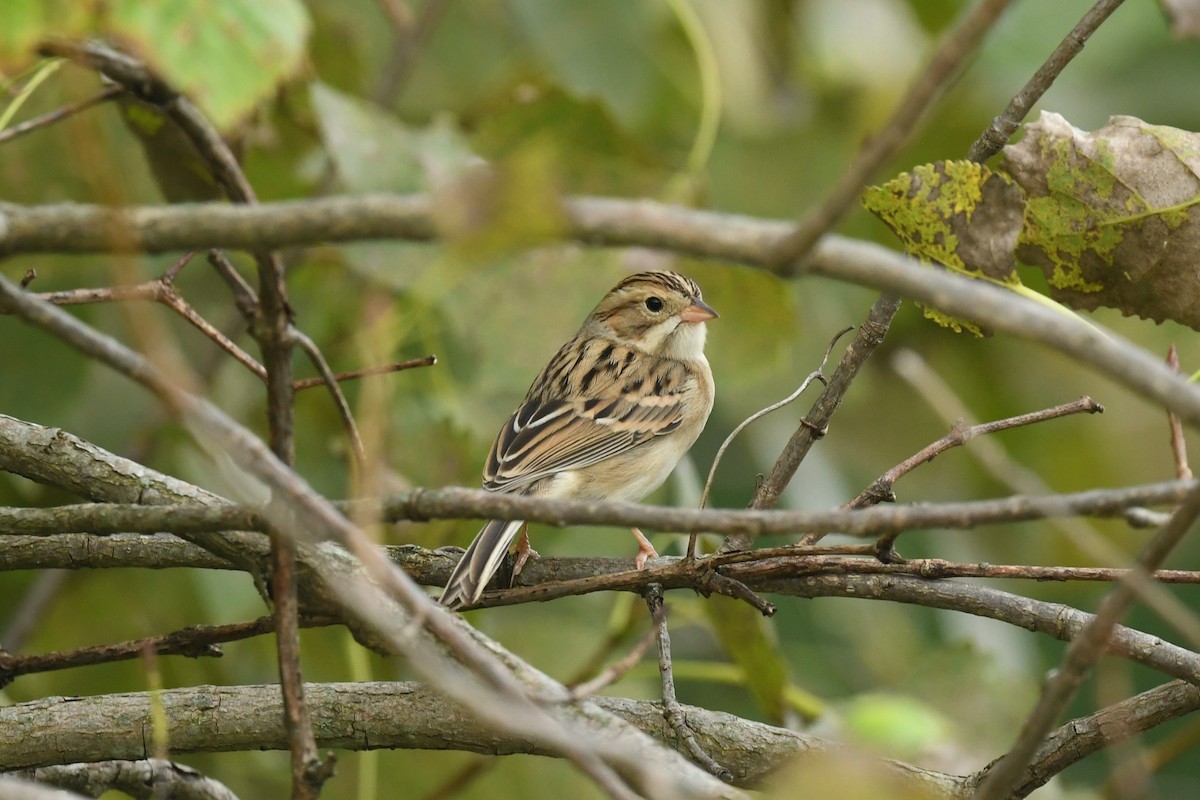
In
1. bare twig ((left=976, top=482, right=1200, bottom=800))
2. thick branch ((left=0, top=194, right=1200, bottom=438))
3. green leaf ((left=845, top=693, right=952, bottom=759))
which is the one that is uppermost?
thick branch ((left=0, top=194, right=1200, bottom=438))

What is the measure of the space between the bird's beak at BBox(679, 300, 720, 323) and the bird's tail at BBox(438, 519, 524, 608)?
1860 millimetres

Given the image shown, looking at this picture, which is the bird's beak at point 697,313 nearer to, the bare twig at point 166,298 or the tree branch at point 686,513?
the bare twig at point 166,298

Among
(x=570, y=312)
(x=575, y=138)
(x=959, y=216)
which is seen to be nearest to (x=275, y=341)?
(x=959, y=216)

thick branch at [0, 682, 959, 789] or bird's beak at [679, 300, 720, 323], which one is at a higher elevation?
bird's beak at [679, 300, 720, 323]

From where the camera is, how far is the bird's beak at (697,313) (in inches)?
196

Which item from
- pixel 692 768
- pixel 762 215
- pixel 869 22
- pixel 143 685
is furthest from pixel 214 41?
pixel 869 22

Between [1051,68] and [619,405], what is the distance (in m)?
2.73

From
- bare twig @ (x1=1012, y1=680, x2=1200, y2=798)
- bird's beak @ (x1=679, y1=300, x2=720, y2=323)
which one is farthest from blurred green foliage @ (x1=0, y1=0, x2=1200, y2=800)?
bare twig @ (x1=1012, y1=680, x2=1200, y2=798)

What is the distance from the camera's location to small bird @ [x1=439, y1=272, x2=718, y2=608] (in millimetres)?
4742

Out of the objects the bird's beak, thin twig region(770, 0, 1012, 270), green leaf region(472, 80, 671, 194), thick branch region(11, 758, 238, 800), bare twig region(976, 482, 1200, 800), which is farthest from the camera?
the bird's beak

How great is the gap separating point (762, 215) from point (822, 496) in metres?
1.30

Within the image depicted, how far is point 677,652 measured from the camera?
607 centimetres

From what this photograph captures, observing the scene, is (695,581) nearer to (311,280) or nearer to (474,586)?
(474,586)

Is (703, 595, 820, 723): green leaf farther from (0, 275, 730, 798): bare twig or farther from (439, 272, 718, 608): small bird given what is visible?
(0, 275, 730, 798): bare twig
